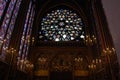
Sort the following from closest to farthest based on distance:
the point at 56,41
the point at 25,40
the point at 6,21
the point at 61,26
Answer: the point at 6,21 → the point at 25,40 → the point at 56,41 → the point at 61,26

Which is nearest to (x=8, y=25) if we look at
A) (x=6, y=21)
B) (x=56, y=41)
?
(x=6, y=21)

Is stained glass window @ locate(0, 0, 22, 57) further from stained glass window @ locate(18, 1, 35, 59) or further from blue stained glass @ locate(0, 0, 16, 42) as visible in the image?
stained glass window @ locate(18, 1, 35, 59)

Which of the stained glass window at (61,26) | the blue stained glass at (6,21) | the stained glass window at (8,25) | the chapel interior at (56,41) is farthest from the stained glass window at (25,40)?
the blue stained glass at (6,21)

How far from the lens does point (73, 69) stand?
53.6 ft

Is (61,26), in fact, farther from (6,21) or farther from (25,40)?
(6,21)

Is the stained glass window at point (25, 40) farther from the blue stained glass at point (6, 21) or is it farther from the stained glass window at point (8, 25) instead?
the blue stained glass at point (6, 21)

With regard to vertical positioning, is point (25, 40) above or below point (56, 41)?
below

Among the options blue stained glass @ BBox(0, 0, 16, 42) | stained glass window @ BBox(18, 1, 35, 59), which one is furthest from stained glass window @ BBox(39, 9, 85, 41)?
blue stained glass @ BBox(0, 0, 16, 42)

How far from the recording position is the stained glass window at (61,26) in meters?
19.1

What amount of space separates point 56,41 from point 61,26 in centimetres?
295

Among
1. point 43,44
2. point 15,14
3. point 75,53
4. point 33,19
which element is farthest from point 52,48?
point 15,14

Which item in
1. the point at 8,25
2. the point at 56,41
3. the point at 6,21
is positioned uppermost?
the point at 6,21

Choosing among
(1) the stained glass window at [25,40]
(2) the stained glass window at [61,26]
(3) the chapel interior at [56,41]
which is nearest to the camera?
(3) the chapel interior at [56,41]

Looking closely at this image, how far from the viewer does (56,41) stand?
1830cm
